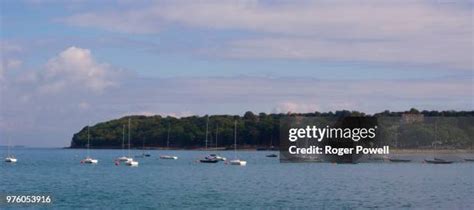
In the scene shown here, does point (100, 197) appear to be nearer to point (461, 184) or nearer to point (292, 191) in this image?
point (292, 191)

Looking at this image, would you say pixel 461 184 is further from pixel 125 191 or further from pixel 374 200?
pixel 125 191

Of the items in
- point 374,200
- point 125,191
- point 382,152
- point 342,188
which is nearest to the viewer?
point 374,200

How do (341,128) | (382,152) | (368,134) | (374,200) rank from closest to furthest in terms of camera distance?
(374,200) → (341,128) → (368,134) → (382,152)

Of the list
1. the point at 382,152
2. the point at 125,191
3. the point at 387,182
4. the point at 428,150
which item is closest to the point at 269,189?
the point at 125,191

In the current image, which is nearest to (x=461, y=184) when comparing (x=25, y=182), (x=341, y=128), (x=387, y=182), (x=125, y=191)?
(x=387, y=182)

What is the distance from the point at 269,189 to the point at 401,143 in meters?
97.6

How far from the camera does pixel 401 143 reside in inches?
6998

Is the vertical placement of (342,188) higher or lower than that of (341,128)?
lower

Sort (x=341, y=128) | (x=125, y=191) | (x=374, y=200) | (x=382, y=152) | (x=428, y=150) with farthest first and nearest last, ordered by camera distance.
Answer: (x=428, y=150) → (x=382, y=152) → (x=341, y=128) → (x=125, y=191) → (x=374, y=200)

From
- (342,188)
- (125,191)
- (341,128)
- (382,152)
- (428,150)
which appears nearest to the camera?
(125,191)

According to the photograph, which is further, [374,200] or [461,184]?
[461,184]

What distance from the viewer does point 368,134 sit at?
10600 centimetres

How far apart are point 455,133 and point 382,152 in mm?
26696

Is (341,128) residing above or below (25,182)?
above
